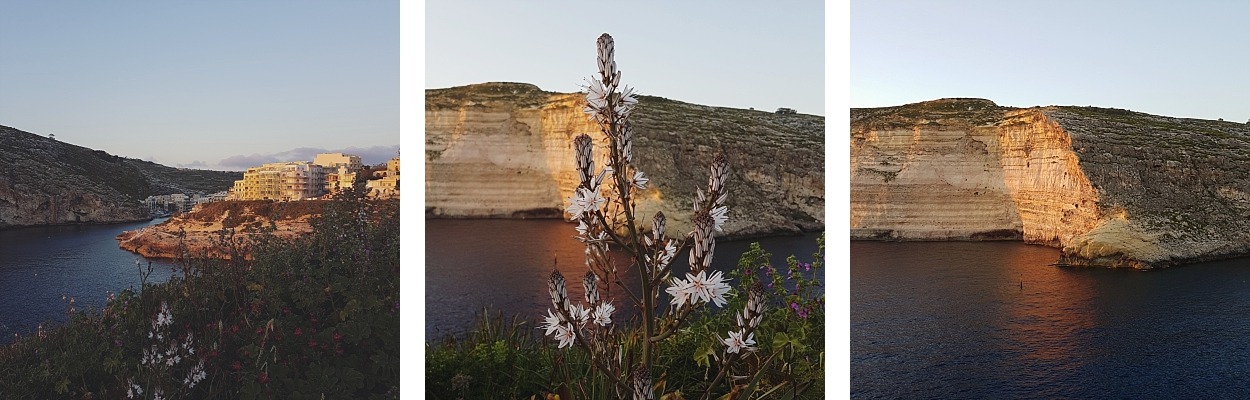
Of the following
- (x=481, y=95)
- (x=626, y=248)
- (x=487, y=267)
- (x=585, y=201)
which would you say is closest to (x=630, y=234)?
(x=626, y=248)

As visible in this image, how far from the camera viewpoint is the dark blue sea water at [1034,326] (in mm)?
3350

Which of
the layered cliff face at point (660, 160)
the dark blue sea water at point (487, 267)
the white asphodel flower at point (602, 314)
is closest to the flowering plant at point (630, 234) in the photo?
the white asphodel flower at point (602, 314)

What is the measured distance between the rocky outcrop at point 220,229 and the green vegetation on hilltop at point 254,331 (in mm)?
34

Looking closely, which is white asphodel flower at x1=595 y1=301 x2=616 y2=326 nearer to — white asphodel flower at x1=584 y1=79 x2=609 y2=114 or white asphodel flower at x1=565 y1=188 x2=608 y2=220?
white asphodel flower at x1=565 y1=188 x2=608 y2=220

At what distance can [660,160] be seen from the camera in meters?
4.99

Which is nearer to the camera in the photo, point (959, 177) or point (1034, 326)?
point (1034, 326)

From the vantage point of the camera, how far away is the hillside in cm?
289

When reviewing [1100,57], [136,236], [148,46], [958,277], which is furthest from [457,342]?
[1100,57]

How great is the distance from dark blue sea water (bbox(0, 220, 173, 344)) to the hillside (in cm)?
5

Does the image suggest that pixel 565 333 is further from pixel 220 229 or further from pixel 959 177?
pixel 959 177

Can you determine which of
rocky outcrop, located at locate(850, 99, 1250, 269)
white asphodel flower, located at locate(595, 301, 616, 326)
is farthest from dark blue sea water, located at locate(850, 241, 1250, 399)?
white asphodel flower, located at locate(595, 301, 616, 326)

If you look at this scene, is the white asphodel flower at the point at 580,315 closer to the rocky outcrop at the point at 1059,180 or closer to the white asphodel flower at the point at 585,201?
the white asphodel flower at the point at 585,201

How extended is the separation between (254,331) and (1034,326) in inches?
122

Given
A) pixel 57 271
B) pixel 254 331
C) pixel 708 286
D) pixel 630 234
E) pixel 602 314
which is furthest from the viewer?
pixel 254 331
